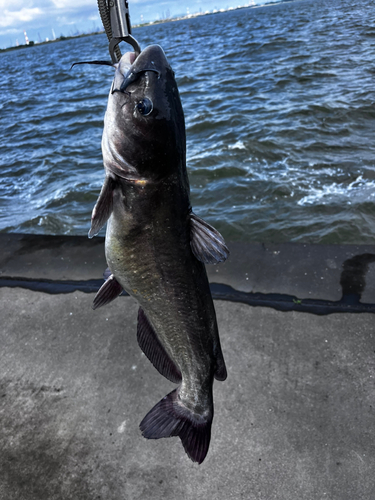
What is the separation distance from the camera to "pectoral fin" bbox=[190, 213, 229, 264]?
1741mm

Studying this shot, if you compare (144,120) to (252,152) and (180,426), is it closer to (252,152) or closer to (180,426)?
(180,426)

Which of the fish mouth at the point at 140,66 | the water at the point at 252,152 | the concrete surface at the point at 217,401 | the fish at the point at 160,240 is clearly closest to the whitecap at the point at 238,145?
the water at the point at 252,152

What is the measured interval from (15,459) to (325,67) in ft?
62.6

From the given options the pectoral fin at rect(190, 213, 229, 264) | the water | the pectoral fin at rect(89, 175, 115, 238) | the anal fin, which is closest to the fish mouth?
the pectoral fin at rect(89, 175, 115, 238)

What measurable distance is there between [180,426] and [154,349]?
414mm

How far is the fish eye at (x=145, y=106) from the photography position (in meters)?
1.69

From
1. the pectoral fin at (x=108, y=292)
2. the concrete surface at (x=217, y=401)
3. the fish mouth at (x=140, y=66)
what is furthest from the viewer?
the concrete surface at (x=217, y=401)

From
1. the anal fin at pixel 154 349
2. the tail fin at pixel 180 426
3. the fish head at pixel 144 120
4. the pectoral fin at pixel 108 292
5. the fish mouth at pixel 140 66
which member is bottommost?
the tail fin at pixel 180 426

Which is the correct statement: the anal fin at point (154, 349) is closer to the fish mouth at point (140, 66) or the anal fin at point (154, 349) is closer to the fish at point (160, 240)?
the fish at point (160, 240)

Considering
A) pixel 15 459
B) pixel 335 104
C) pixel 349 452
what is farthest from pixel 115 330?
pixel 335 104

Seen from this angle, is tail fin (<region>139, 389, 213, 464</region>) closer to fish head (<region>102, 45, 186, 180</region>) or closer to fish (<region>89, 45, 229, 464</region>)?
fish (<region>89, 45, 229, 464</region>)

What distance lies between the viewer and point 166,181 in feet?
5.90

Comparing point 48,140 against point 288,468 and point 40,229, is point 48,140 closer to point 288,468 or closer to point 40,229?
point 40,229

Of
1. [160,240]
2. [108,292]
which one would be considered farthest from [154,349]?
[160,240]
